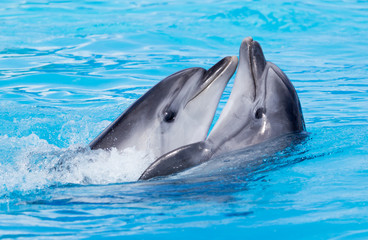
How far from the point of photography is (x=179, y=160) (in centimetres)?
536

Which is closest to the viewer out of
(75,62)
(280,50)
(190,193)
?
(190,193)

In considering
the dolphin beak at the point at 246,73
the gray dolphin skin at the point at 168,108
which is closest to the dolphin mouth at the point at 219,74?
the gray dolphin skin at the point at 168,108

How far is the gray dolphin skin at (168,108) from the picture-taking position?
228 inches

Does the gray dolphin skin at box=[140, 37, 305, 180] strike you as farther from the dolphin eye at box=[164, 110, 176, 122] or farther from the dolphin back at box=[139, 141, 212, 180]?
the dolphin eye at box=[164, 110, 176, 122]

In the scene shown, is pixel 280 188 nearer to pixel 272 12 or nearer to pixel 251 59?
pixel 251 59

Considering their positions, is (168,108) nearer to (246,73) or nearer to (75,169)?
(246,73)

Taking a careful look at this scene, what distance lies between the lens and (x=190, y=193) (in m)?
4.79

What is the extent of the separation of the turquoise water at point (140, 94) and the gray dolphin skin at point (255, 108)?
0.24m

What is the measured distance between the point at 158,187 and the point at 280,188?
1.04m

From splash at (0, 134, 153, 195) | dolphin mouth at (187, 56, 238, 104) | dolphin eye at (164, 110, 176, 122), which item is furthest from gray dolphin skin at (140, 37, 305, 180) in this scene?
splash at (0, 134, 153, 195)

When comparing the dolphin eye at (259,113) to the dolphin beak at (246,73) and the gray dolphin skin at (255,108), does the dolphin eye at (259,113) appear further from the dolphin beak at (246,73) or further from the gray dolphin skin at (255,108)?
the dolphin beak at (246,73)

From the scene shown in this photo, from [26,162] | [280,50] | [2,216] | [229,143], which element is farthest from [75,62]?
[2,216]

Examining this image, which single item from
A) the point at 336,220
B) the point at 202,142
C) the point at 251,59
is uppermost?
the point at 251,59

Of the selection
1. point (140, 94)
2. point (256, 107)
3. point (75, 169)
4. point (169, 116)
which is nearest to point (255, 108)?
point (256, 107)
